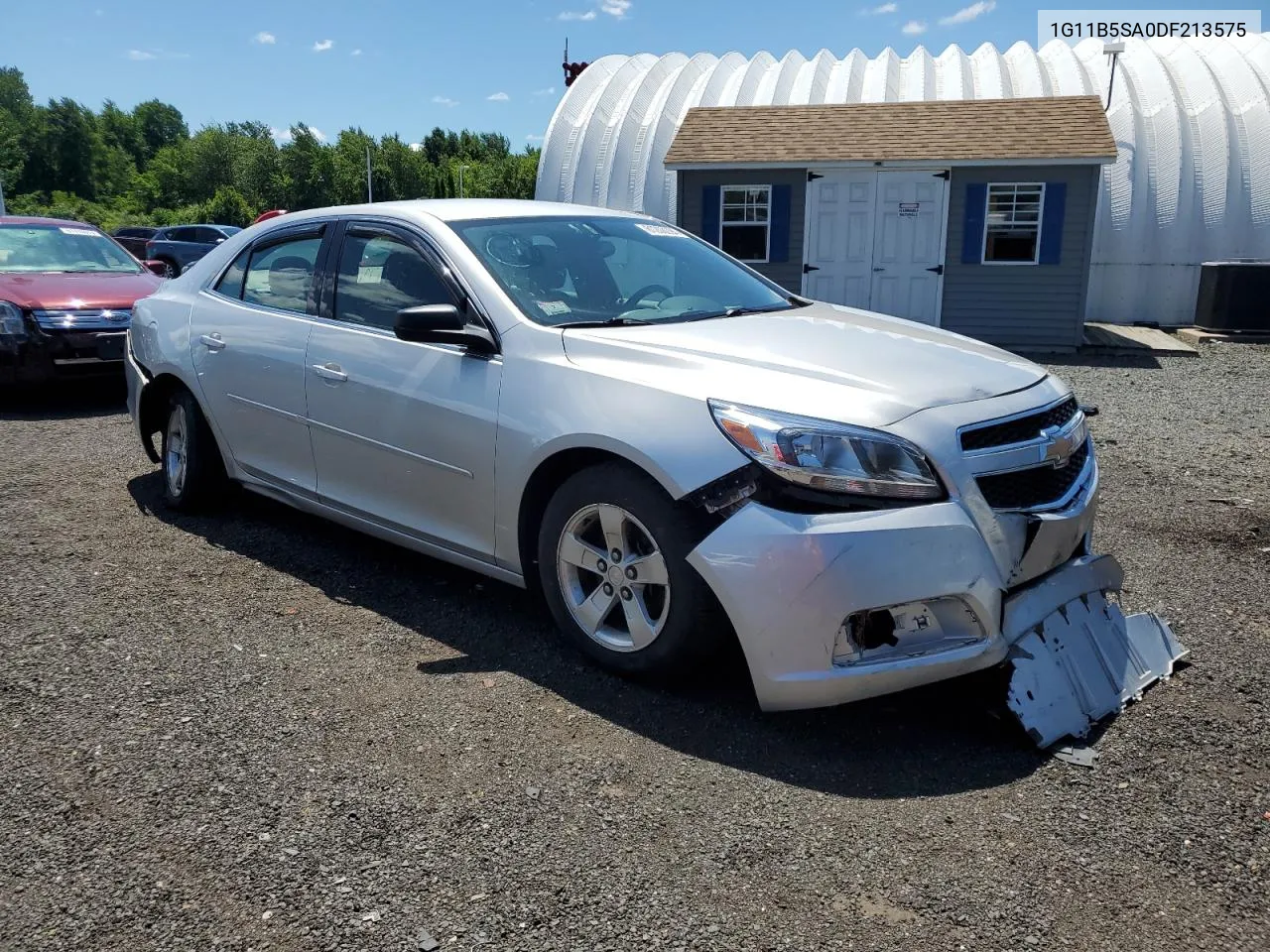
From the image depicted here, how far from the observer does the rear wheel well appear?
369cm

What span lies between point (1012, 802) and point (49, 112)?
4373 inches

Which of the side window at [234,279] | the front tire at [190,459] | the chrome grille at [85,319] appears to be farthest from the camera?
the chrome grille at [85,319]

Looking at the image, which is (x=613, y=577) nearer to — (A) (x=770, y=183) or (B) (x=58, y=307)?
(B) (x=58, y=307)

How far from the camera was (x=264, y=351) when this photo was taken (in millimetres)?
4953

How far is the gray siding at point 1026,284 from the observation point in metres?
14.9

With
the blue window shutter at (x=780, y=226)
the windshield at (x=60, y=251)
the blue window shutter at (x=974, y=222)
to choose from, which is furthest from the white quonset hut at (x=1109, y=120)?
the windshield at (x=60, y=251)

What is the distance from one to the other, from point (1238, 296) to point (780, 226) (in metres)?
6.76

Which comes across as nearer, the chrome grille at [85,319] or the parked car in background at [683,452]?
the parked car in background at [683,452]

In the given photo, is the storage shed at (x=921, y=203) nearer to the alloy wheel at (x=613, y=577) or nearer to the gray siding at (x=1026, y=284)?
the gray siding at (x=1026, y=284)

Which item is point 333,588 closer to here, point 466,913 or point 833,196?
point 466,913

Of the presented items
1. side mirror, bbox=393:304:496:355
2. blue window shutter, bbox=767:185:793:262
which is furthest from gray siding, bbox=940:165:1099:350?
side mirror, bbox=393:304:496:355

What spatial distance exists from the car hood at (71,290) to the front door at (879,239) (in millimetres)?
10063

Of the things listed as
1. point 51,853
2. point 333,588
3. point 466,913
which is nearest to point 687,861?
point 466,913

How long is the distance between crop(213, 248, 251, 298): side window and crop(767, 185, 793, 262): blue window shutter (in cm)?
1194
